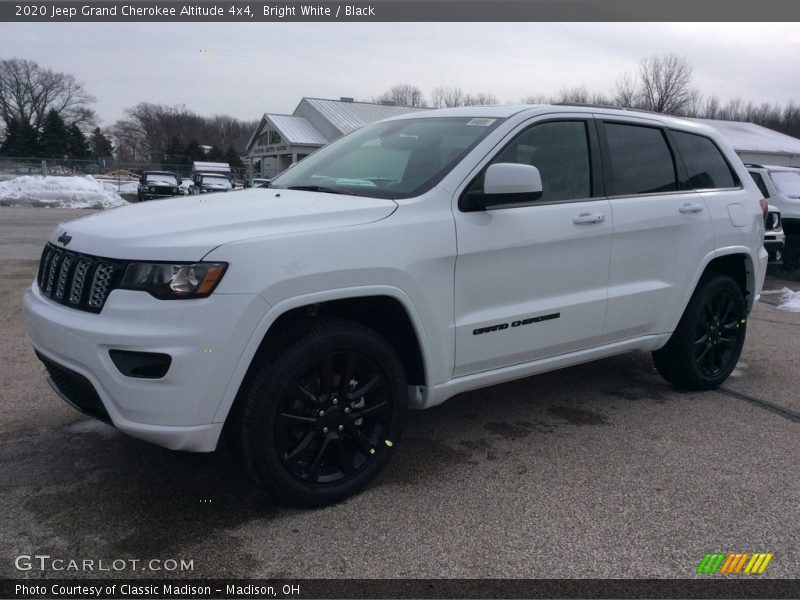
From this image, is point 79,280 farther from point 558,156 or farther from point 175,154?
point 175,154

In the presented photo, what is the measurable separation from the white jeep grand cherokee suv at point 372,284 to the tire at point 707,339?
0.13 ft

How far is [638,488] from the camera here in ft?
11.4

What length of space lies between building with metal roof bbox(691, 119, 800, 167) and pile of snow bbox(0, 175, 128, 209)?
28872 millimetres

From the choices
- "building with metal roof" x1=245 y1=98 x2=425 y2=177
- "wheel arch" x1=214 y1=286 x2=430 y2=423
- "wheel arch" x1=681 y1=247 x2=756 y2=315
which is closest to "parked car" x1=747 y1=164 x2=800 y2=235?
"wheel arch" x1=681 y1=247 x2=756 y2=315

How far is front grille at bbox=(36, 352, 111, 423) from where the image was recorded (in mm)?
2887

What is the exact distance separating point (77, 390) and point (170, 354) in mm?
669

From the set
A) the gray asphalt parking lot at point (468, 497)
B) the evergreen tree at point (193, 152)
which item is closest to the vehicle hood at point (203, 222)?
the gray asphalt parking lot at point (468, 497)

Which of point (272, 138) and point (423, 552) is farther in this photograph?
point (272, 138)

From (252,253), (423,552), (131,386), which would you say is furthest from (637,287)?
(131,386)

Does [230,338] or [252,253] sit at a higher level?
[252,253]

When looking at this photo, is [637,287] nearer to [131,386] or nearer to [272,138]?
[131,386]

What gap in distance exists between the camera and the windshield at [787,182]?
12.4 meters

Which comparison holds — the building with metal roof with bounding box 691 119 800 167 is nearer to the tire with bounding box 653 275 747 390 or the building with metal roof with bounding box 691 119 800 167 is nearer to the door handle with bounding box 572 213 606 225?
the tire with bounding box 653 275 747 390

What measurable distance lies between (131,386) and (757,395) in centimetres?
434
